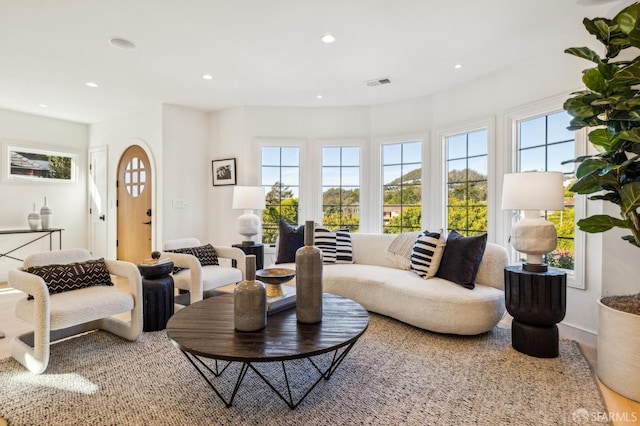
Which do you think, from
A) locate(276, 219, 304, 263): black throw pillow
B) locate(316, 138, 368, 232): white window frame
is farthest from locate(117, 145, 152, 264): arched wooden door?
locate(316, 138, 368, 232): white window frame

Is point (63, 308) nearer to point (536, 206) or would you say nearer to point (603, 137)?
point (536, 206)

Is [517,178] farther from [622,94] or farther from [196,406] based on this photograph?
[196,406]

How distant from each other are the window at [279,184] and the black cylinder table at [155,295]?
7.23 ft

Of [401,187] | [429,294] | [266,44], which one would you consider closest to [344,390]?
[429,294]

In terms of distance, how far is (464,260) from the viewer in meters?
2.88

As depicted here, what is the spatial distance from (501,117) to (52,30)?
14.2 feet

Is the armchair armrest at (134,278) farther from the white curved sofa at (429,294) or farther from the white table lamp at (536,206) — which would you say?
the white table lamp at (536,206)

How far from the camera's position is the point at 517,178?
8.23 ft

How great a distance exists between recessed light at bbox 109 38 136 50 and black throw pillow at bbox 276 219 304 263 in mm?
2369

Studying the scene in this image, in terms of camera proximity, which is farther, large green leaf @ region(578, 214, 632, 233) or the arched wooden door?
the arched wooden door

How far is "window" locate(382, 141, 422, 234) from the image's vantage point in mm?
4586

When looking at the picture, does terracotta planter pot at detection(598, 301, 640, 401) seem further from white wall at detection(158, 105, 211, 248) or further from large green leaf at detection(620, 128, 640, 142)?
white wall at detection(158, 105, 211, 248)

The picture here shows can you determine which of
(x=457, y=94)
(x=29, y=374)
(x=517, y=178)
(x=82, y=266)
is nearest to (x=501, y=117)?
(x=457, y=94)

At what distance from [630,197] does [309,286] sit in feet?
6.05
